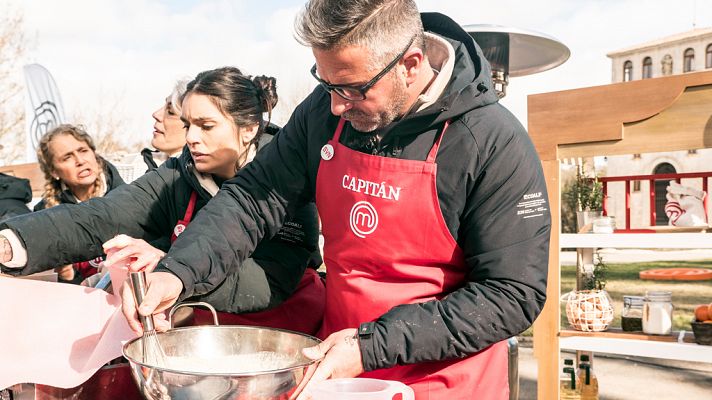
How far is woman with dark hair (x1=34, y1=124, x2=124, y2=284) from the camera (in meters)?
3.64

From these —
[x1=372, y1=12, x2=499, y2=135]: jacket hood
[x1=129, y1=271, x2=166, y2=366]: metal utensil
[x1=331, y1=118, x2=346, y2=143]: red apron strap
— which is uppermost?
[x1=372, y1=12, x2=499, y2=135]: jacket hood

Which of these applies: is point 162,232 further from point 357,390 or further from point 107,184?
point 107,184

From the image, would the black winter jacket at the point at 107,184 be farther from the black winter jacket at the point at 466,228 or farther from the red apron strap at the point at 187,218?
the black winter jacket at the point at 466,228

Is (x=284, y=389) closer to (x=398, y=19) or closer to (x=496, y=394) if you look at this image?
(x=496, y=394)

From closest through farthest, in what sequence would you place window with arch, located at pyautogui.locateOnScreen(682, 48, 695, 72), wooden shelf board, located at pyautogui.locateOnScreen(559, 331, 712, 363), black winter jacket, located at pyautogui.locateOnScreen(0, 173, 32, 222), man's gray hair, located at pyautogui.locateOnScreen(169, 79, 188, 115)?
1. man's gray hair, located at pyautogui.locateOnScreen(169, 79, 188, 115)
2. wooden shelf board, located at pyautogui.locateOnScreen(559, 331, 712, 363)
3. black winter jacket, located at pyautogui.locateOnScreen(0, 173, 32, 222)
4. window with arch, located at pyautogui.locateOnScreen(682, 48, 695, 72)

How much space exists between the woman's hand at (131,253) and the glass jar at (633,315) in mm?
2378

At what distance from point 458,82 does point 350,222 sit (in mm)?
373

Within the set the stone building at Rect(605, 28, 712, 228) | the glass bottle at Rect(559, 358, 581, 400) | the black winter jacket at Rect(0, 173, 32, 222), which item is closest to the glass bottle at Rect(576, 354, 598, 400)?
the glass bottle at Rect(559, 358, 581, 400)

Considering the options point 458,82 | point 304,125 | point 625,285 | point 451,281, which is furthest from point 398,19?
point 625,285

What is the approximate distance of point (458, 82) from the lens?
1.51 metres

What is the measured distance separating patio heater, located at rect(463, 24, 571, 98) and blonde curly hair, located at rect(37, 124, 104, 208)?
1988mm

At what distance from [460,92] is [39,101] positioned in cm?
795

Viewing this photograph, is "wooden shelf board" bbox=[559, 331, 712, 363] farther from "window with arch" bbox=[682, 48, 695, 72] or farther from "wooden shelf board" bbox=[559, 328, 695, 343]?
"window with arch" bbox=[682, 48, 695, 72]

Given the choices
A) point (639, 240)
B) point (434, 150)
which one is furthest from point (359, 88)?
point (639, 240)
